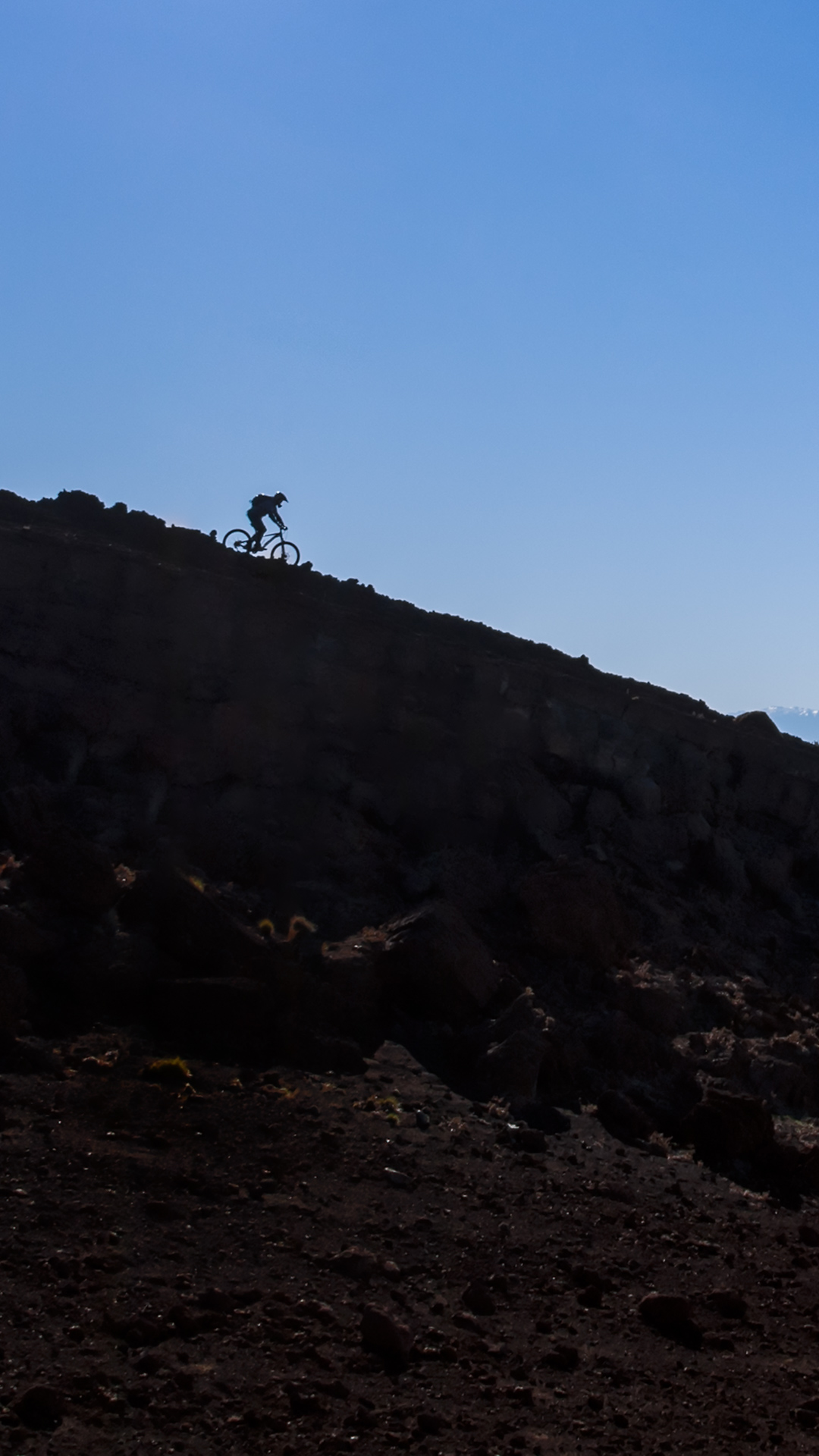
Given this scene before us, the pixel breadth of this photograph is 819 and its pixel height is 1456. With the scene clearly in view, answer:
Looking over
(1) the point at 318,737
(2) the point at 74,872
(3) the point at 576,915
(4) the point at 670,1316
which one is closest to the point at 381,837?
(1) the point at 318,737

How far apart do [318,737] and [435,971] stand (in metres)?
4.93

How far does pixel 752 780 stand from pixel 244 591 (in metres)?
9.62

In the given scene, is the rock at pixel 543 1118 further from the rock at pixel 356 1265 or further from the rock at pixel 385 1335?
the rock at pixel 385 1335

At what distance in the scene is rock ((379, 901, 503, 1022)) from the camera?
1246 cm

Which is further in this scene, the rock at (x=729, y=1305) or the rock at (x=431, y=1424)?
the rock at (x=729, y=1305)

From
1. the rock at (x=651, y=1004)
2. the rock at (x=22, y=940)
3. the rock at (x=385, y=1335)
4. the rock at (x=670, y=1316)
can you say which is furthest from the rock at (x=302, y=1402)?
the rock at (x=651, y=1004)

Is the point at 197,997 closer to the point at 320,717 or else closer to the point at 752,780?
the point at 320,717

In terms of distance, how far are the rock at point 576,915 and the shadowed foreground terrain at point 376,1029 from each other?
5 centimetres

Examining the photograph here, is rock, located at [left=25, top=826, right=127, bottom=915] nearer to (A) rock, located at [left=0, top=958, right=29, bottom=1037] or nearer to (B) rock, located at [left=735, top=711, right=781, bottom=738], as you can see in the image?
(A) rock, located at [left=0, top=958, right=29, bottom=1037]

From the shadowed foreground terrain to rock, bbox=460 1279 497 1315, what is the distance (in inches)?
3.0

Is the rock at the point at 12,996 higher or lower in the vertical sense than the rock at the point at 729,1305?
higher

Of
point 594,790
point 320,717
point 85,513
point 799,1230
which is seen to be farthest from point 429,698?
point 799,1230

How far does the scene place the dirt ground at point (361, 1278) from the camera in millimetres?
5855

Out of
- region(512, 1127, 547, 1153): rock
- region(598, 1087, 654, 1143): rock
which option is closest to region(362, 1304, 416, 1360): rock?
region(512, 1127, 547, 1153): rock
